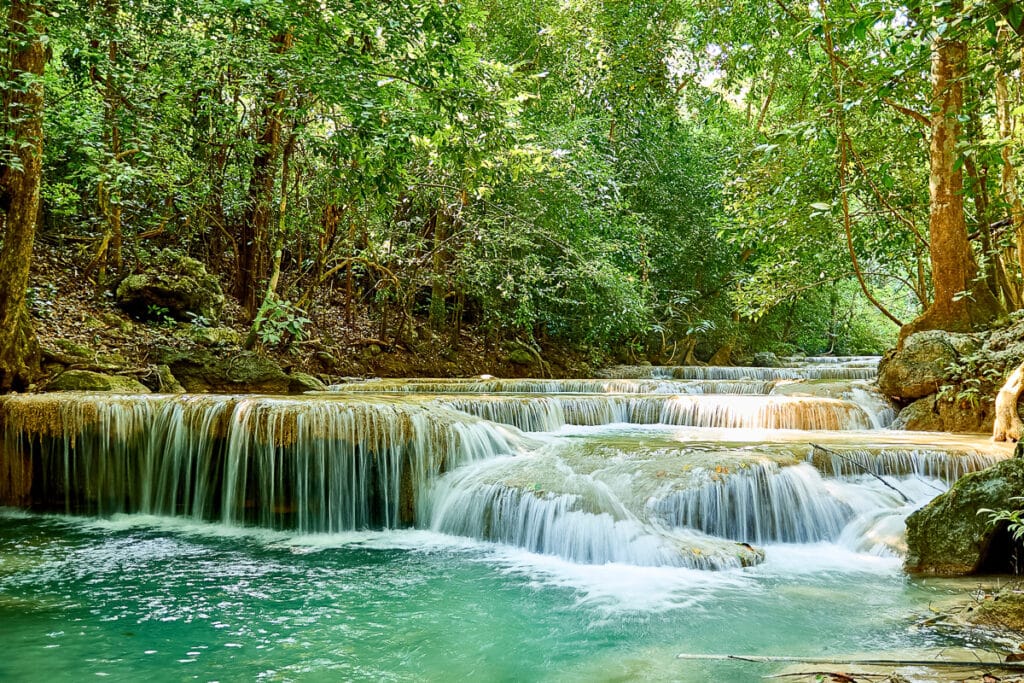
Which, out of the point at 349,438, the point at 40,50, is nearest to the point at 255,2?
the point at 40,50

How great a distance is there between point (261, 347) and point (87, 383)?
11.9ft

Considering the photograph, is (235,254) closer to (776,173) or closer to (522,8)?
(522,8)

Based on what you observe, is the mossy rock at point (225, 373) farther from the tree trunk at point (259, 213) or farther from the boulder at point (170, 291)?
the tree trunk at point (259, 213)

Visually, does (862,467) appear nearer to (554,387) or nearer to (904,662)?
(904,662)

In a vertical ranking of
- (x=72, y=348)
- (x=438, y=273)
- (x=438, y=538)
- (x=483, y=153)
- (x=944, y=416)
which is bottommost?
(x=438, y=538)

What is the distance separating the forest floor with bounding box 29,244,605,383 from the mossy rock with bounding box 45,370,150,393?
35 centimetres

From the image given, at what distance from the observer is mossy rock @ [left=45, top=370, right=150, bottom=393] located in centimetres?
828

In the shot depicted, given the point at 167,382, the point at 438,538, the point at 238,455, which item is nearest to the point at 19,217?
the point at 167,382

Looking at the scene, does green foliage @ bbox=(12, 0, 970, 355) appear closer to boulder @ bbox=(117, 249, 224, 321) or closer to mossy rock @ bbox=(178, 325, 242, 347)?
boulder @ bbox=(117, 249, 224, 321)

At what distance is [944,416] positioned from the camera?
351 inches

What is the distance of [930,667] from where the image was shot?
303cm

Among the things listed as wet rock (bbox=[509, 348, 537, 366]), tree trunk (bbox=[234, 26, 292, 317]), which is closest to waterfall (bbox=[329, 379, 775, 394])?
tree trunk (bbox=[234, 26, 292, 317])

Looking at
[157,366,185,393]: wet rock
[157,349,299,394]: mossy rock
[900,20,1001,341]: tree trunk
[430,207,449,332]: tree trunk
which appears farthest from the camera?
[430,207,449,332]: tree trunk

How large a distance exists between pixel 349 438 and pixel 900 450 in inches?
219
